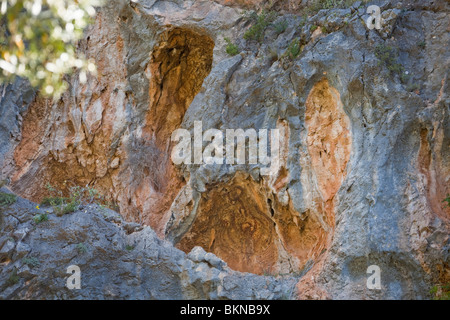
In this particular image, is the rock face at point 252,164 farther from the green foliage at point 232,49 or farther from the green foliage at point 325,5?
the green foliage at point 325,5

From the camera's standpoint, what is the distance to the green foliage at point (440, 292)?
8.89 m

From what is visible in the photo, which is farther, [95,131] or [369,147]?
[95,131]

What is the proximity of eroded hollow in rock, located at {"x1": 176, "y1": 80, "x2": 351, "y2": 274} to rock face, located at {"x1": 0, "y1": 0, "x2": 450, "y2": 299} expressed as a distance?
0.11ft

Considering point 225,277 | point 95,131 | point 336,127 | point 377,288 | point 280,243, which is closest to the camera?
point 377,288

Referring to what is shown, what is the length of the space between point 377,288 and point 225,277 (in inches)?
111

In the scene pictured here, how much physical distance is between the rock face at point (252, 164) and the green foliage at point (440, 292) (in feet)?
0.51

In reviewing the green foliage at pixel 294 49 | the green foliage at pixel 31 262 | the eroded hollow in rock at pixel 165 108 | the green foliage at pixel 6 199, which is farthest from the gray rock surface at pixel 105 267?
the green foliage at pixel 294 49

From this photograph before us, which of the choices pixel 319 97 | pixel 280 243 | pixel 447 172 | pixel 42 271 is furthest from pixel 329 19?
pixel 42 271

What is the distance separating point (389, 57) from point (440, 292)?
4864 mm

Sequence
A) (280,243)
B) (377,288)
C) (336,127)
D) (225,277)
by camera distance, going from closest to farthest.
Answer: (377,288), (225,277), (336,127), (280,243)

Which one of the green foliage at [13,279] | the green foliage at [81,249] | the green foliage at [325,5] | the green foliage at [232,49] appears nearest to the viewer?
the green foliage at [13,279]

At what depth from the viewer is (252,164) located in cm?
1148

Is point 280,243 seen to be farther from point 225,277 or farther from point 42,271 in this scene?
point 42,271

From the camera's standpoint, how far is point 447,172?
9.86 metres
